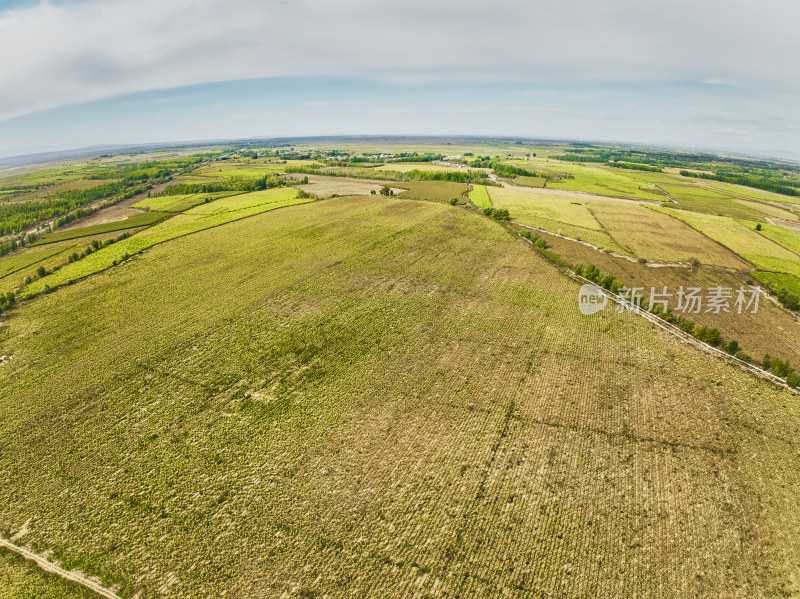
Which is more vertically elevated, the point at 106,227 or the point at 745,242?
the point at 106,227

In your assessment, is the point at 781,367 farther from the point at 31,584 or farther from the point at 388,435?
the point at 31,584

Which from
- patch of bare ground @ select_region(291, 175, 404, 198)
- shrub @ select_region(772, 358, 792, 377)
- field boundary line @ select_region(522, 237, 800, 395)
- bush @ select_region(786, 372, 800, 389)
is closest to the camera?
bush @ select_region(786, 372, 800, 389)

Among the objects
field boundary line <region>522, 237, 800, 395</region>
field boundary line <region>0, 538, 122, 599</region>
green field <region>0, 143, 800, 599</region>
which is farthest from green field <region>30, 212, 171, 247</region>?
field boundary line <region>522, 237, 800, 395</region>

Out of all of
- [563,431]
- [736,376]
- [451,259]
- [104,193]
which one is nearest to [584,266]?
[451,259]

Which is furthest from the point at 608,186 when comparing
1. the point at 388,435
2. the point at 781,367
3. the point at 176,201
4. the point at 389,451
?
the point at 176,201

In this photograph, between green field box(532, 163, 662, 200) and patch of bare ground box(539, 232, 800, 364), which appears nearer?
patch of bare ground box(539, 232, 800, 364)

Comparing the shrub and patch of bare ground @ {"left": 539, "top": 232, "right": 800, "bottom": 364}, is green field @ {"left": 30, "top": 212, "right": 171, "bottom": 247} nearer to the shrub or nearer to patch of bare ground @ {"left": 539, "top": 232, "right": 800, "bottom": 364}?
patch of bare ground @ {"left": 539, "top": 232, "right": 800, "bottom": 364}
